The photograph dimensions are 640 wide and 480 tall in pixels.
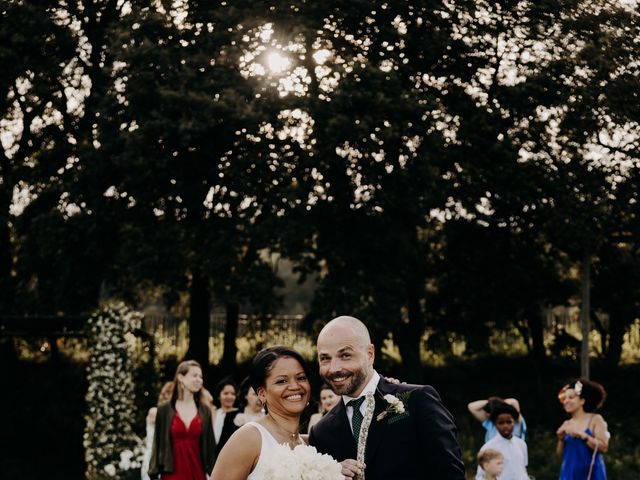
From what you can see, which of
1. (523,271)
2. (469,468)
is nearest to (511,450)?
(469,468)

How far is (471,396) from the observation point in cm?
2261

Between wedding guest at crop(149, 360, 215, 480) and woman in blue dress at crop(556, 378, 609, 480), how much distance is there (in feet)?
12.2

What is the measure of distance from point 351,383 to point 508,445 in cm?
612

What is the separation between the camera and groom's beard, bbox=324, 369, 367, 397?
4160 millimetres

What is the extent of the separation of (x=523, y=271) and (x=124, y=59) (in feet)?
34.1

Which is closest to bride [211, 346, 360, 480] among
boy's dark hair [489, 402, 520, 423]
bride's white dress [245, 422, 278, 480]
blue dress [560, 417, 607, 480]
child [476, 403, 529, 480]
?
bride's white dress [245, 422, 278, 480]

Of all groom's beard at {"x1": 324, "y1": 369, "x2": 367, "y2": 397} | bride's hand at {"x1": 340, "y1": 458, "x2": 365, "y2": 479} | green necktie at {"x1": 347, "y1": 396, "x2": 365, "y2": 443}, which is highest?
groom's beard at {"x1": 324, "y1": 369, "x2": 367, "y2": 397}

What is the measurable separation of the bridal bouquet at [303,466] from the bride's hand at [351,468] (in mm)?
51

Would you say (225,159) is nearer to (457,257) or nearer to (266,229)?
(266,229)

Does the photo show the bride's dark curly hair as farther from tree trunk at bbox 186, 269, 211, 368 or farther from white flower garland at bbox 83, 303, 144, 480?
tree trunk at bbox 186, 269, 211, 368

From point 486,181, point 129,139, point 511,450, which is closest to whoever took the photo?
point 511,450

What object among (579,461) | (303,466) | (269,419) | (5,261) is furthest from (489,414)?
(5,261)

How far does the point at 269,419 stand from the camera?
444cm

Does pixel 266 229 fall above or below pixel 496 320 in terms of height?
above
